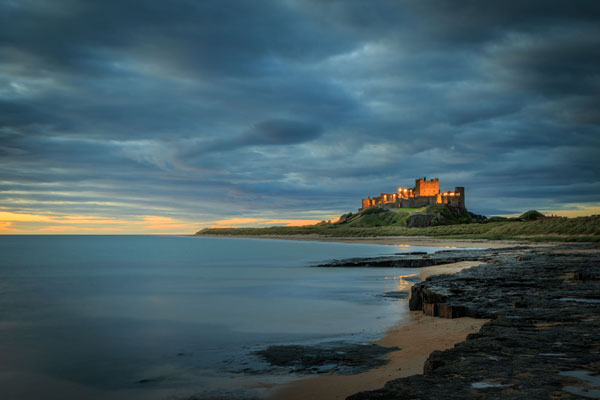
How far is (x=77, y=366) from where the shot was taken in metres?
9.27

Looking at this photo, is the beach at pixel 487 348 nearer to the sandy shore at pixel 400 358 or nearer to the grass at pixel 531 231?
the sandy shore at pixel 400 358

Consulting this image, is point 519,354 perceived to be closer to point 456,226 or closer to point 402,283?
point 402,283

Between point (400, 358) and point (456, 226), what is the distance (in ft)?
339

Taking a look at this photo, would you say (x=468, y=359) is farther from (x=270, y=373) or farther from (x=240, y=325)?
(x=240, y=325)

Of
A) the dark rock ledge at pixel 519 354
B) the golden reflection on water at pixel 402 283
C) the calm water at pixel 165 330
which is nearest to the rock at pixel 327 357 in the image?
the calm water at pixel 165 330

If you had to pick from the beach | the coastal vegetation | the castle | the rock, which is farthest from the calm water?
the castle

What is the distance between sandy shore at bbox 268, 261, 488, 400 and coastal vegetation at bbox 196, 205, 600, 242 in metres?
49.0

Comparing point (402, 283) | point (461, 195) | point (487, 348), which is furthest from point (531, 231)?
point (461, 195)

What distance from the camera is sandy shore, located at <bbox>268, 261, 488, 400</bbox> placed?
6.23m

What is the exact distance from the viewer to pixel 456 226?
104 m

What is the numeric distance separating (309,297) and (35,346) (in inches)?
424

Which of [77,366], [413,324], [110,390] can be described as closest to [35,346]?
[77,366]

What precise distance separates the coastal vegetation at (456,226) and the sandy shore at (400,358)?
4902cm

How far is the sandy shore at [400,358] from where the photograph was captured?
20.5 feet
